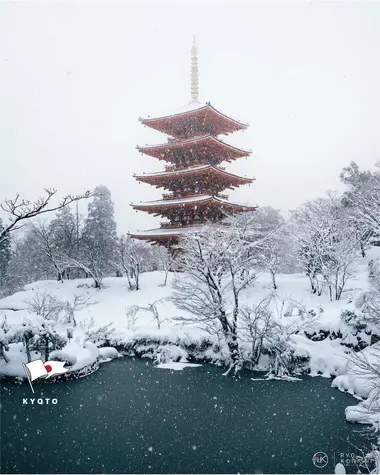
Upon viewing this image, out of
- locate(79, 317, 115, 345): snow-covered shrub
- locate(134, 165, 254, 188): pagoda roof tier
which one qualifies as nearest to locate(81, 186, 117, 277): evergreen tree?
locate(134, 165, 254, 188): pagoda roof tier

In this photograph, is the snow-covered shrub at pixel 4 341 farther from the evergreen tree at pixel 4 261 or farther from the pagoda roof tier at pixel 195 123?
the evergreen tree at pixel 4 261


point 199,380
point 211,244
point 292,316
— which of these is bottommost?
point 199,380

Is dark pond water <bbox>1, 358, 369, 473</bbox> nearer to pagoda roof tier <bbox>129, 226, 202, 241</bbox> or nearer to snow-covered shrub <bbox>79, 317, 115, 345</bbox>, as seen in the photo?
snow-covered shrub <bbox>79, 317, 115, 345</bbox>

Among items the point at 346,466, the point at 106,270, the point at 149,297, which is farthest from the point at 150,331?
the point at 106,270

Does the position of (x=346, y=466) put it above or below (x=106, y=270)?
below

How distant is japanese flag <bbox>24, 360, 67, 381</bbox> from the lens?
38.4ft

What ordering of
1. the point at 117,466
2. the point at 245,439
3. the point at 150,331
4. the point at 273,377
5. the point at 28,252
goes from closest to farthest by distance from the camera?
the point at 117,466
the point at 245,439
the point at 273,377
the point at 150,331
the point at 28,252

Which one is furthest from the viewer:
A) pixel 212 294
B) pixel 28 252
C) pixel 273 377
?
pixel 28 252

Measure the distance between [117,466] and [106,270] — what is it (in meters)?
29.3

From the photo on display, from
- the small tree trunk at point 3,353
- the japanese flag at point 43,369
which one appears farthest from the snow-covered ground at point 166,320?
the japanese flag at point 43,369

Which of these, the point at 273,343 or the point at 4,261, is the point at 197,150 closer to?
the point at 273,343

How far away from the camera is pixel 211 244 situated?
14977 mm

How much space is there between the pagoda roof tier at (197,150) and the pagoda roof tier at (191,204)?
11.6ft

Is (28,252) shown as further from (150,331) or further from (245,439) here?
(245,439)
